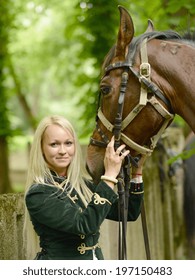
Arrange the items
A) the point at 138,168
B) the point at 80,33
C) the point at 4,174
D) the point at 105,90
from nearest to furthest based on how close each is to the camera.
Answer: the point at 105,90 → the point at 138,168 → the point at 80,33 → the point at 4,174

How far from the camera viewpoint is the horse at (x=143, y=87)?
3.21m

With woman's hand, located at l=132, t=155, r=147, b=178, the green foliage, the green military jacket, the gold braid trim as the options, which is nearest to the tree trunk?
the green foliage

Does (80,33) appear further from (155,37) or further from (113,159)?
(113,159)

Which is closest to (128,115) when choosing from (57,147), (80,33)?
(57,147)

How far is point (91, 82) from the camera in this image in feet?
25.3

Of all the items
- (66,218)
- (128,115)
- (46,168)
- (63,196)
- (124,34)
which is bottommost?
(66,218)

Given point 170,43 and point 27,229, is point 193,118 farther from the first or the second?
point 27,229

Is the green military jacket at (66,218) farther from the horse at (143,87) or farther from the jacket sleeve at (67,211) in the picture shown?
the horse at (143,87)

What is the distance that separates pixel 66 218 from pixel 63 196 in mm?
188

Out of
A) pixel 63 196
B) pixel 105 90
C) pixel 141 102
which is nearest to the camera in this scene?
pixel 63 196

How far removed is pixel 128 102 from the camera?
128 inches

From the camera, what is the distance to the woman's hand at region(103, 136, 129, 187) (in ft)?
9.86

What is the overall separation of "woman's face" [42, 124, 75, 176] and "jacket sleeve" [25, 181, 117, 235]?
8.3 inches

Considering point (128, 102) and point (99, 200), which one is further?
point (128, 102)
